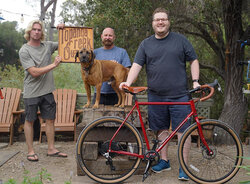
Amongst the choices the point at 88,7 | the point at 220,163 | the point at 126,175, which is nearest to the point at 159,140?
the point at 126,175

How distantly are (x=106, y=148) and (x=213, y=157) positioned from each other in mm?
1319

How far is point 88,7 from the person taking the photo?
21.3 feet

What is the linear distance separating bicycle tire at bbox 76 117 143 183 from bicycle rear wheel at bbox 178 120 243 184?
604 millimetres

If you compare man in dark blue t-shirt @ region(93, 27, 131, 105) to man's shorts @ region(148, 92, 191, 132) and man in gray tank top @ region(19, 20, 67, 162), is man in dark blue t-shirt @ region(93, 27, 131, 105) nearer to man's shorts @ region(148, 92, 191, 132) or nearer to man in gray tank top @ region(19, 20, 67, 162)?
man in gray tank top @ region(19, 20, 67, 162)

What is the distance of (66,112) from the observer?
609 cm

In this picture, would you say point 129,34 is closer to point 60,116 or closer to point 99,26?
point 99,26

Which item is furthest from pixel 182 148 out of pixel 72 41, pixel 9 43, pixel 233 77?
pixel 9 43

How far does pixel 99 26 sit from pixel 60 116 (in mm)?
2207

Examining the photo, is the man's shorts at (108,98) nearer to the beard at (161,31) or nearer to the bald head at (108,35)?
the bald head at (108,35)

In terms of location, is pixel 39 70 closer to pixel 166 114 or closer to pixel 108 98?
pixel 108 98

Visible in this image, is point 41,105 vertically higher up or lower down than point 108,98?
lower down

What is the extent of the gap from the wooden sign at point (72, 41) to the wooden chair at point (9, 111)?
240cm

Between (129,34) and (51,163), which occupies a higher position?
(129,34)

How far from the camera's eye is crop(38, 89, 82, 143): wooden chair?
5.70m
